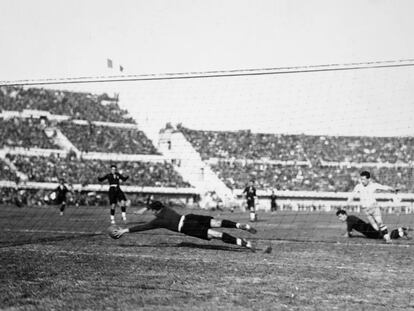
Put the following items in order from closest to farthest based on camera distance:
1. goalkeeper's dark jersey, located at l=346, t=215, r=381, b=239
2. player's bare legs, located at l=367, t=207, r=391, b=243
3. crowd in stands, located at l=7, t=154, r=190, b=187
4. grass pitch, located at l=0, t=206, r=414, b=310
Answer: grass pitch, located at l=0, t=206, r=414, b=310 < player's bare legs, located at l=367, t=207, r=391, b=243 < goalkeeper's dark jersey, located at l=346, t=215, r=381, b=239 < crowd in stands, located at l=7, t=154, r=190, b=187

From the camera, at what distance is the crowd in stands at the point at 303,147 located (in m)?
48.6

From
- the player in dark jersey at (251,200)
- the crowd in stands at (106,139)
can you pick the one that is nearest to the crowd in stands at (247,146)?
the crowd in stands at (106,139)

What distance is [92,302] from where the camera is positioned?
18.9 ft

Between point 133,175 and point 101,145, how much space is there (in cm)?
406

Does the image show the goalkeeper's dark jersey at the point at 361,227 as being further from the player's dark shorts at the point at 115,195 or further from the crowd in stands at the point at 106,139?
the crowd in stands at the point at 106,139

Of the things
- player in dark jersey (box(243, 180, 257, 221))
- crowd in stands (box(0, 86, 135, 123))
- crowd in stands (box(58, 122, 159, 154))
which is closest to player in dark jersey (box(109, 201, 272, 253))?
player in dark jersey (box(243, 180, 257, 221))

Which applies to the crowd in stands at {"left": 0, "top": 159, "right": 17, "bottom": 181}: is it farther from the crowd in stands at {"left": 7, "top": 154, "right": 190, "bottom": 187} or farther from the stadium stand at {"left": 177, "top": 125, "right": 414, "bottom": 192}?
the stadium stand at {"left": 177, "top": 125, "right": 414, "bottom": 192}

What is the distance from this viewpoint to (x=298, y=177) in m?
57.7

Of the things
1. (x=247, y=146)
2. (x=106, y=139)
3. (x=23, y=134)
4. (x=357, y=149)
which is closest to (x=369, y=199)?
(x=247, y=146)

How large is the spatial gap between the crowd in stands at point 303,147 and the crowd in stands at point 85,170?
6.93 m

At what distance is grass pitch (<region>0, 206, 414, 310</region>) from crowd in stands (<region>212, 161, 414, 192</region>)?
1685 inches

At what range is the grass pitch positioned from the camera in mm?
5809

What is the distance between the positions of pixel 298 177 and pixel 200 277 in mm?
51014

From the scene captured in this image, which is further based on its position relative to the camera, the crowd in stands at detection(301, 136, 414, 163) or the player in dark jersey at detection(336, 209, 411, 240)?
the crowd in stands at detection(301, 136, 414, 163)
